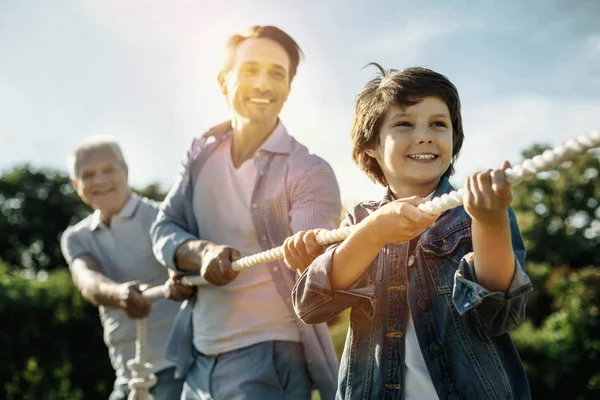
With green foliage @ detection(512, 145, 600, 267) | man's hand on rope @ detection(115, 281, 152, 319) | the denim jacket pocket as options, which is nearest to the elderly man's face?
man's hand on rope @ detection(115, 281, 152, 319)

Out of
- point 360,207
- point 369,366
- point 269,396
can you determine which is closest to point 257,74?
point 360,207

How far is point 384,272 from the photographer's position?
1.93 m

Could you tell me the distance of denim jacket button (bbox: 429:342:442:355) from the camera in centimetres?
175

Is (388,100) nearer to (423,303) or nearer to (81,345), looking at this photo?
(423,303)

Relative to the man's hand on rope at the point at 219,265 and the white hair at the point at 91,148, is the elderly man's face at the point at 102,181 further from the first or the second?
the man's hand on rope at the point at 219,265

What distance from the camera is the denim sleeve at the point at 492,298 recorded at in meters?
1.63

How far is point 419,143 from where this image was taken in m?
1.89

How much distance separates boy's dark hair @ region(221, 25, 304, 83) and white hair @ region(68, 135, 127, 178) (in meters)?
1.22

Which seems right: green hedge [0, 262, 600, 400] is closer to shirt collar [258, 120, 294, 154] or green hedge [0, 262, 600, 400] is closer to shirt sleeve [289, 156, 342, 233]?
shirt collar [258, 120, 294, 154]

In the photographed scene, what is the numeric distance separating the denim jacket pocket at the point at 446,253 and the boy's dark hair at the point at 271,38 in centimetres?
131

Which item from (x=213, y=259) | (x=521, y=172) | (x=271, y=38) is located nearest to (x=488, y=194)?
(x=521, y=172)

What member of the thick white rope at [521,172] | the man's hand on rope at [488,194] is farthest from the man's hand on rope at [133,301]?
the man's hand on rope at [488,194]

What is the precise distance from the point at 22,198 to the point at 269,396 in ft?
107

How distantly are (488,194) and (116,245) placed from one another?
2.76 m
